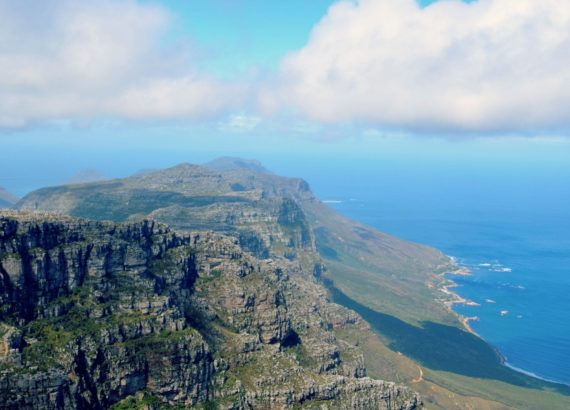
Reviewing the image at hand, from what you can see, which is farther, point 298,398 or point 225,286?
point 225,286

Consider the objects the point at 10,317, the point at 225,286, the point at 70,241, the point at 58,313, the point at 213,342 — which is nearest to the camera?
the point at 10,317

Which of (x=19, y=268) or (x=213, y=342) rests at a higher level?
(x=19, y=268)

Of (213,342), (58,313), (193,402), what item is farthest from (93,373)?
(213,342)

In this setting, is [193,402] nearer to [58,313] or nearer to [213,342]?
[213,342]

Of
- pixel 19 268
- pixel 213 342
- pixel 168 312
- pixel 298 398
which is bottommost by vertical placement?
pixel 298 398

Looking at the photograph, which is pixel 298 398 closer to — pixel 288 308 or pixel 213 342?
pixel 213 342

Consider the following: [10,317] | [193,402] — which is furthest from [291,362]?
[10,317]

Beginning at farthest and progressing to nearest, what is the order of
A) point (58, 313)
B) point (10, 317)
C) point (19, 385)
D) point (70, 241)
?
point (70, 241) → point (58, 313) → point (10, 317) → point (19, 385)
